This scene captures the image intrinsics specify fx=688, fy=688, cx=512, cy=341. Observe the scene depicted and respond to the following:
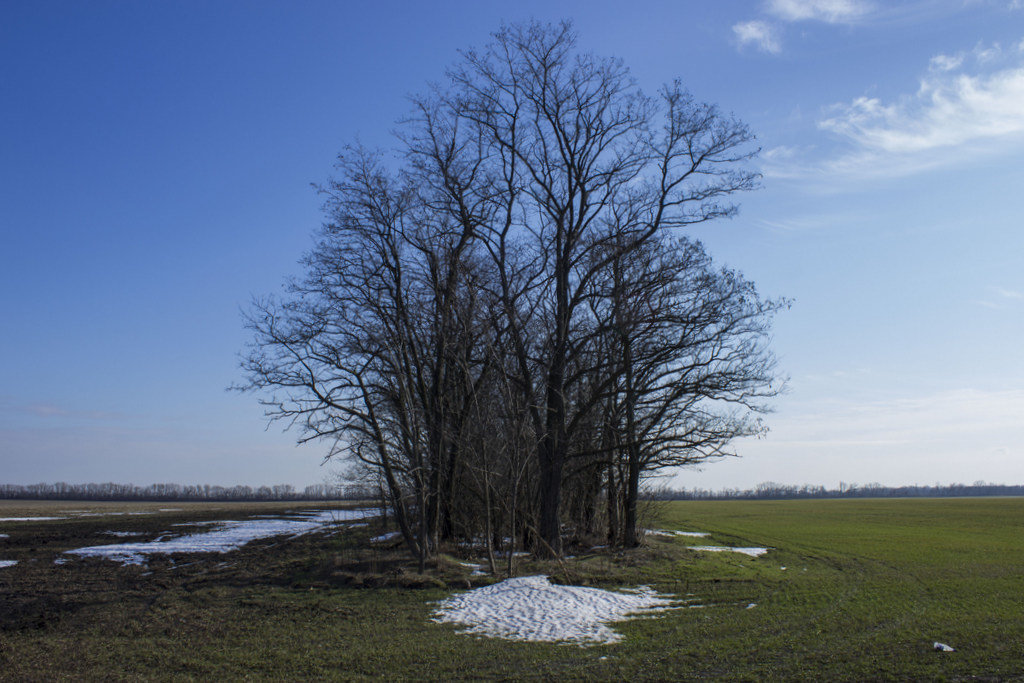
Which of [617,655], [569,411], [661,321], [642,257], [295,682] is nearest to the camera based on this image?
[295,682]

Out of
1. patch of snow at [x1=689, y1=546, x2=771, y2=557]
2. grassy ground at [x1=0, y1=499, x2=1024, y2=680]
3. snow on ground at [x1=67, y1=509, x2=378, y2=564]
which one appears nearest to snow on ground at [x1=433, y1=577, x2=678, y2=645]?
grassy ground at [x1=0, y1=499, x2=1024, y2=680]

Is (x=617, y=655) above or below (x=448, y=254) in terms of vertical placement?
below

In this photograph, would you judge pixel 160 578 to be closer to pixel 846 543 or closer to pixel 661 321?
pixel 661 321

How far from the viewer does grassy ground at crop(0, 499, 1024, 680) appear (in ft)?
26.5

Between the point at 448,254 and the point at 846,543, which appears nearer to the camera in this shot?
the point at 448,254

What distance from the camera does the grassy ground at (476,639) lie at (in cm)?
809

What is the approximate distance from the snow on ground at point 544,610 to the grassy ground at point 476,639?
48cm

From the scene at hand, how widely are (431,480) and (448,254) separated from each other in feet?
21.1

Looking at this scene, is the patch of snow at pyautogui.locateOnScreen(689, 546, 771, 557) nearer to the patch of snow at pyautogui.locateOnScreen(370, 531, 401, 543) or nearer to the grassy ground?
the grassy ground

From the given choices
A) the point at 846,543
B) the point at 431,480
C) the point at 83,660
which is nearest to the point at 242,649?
the point at 83,660

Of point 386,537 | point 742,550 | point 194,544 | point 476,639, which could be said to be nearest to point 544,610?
point 476,639

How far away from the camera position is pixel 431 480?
17.8 metres

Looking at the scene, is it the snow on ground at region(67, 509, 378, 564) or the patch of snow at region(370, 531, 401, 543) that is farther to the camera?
the patch of snow at region(370, 531, 401, 543)

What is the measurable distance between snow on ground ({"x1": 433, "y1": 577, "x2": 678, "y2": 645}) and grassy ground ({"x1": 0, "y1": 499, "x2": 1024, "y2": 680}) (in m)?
0.48
